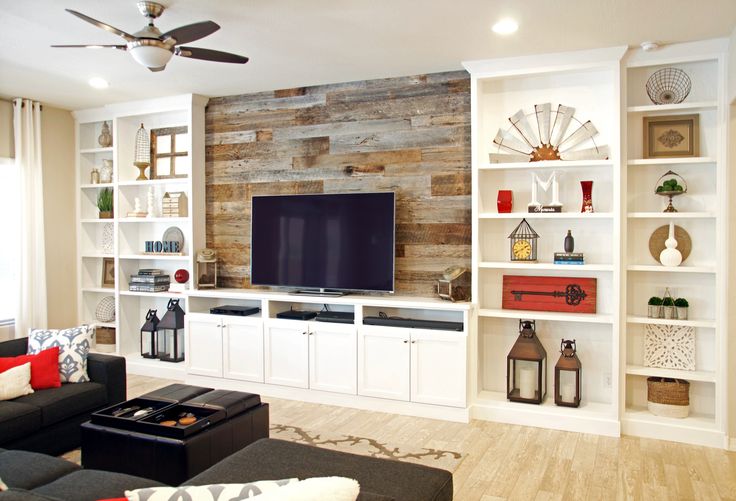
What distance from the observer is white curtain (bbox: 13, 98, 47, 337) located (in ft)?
18.3

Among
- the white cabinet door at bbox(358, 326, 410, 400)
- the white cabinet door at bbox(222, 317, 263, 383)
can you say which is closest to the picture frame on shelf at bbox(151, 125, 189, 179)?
the white cabinet door at bbox(222, 317, 263, 383)

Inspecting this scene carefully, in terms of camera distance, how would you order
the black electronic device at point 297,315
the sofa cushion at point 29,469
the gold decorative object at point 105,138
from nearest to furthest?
the sofa cushion at point 29,469, the black electronic device at point 297,315, the gold decorative object at point 105,138

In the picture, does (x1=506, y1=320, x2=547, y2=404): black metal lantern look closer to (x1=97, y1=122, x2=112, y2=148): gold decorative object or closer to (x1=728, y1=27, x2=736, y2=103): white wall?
(x1=728, y1=27, x2=736, y2=103): white wall

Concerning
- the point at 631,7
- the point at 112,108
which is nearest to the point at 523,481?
the point at 631,7

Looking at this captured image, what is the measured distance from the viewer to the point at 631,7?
328 cm

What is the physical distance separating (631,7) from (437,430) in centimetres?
290

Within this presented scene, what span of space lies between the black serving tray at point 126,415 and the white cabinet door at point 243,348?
1.65 meters

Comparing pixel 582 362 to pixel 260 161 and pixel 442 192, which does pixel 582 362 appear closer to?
pixel 442 192

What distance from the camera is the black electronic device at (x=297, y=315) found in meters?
4.94

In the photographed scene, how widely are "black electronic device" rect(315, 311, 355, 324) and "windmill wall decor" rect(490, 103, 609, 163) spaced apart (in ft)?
5.43

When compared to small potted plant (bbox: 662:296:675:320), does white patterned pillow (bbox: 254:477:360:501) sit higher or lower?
lower

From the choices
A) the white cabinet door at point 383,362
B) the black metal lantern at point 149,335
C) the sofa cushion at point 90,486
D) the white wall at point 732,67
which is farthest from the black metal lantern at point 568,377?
the black metal lantern at point 149,335

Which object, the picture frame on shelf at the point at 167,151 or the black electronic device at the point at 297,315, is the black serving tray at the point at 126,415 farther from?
the picture frame on shelf at the point at 167,151

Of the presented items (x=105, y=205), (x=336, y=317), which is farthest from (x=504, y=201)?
(x=105, y=205)
